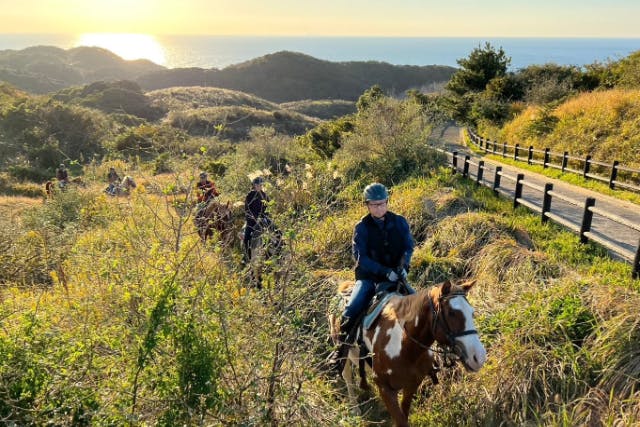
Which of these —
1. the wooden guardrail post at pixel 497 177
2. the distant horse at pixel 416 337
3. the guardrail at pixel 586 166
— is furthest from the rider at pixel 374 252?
the guardrail at pixel 586 166

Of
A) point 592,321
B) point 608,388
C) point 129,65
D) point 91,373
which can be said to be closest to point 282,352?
point 91,373

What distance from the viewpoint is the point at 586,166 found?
14.9m

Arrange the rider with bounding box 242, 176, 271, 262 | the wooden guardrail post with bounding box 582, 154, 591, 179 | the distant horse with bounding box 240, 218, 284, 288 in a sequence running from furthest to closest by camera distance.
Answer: the wooden guardrail post with bounding box 582, 154, 591, 179 → the rider with bounding box 242, 176, 271, 262 → the distant horse with bounding box 240, 218, 284, 288

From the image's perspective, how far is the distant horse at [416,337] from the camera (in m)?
3.27

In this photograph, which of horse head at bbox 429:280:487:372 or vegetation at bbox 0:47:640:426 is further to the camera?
horse head at bbox 429:280:487:372

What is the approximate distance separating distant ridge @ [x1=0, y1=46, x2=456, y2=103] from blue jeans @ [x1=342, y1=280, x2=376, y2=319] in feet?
345

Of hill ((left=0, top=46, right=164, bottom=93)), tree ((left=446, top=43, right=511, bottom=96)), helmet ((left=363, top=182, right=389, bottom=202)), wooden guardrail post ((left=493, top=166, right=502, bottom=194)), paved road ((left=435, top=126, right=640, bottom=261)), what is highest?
hill ((left=0, top=46, right=164, bottom=93))

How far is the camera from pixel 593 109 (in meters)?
18.3

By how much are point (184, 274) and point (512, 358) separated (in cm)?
366

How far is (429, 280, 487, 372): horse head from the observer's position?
318 cm

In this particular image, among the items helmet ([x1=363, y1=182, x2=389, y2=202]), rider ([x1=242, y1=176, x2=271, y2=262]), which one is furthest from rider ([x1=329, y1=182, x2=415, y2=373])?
rider ([x1=242, y1=176, x2=271, y2=262])

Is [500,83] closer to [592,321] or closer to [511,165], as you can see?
[511,165]

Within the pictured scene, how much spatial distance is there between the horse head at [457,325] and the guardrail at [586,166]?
12.3 meters

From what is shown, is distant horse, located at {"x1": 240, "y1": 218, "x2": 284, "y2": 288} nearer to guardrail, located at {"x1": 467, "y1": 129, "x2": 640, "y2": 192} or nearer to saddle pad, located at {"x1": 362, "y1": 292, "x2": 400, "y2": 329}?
saddle pad, located at {"x1": 362, "y1": 292, "x2": 400, "y2": 329}
